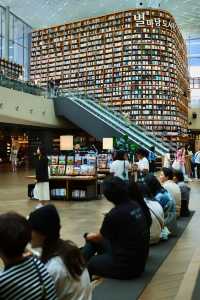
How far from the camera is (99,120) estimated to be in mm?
22125

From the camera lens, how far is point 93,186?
35.6 feet

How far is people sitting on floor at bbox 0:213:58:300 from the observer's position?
172cm

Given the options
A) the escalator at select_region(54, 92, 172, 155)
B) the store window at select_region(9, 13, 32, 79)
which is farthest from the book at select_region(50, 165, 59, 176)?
the store window at select_region(9, 13, 32, 79)

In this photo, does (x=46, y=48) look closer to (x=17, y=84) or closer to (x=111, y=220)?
(x=17, y=84)

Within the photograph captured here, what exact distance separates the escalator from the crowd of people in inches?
547

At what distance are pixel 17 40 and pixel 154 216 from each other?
93.7 feet

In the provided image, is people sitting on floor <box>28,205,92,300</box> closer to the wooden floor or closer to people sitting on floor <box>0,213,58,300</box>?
people sitting on floor <box>0,213,58,300</box>

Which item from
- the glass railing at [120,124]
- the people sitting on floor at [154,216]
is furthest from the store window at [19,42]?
the people sitting on floor at [154,216]

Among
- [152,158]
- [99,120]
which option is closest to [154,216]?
[152,158]

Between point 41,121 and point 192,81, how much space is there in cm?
1918

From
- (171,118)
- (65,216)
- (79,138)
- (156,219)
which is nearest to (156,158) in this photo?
(171,118)

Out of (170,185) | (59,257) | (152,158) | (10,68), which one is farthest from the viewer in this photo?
(10,68)

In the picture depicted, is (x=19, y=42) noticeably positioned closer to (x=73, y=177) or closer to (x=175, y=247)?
(x=73, y=177)

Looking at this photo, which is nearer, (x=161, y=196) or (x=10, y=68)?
(x=161, y=196)
